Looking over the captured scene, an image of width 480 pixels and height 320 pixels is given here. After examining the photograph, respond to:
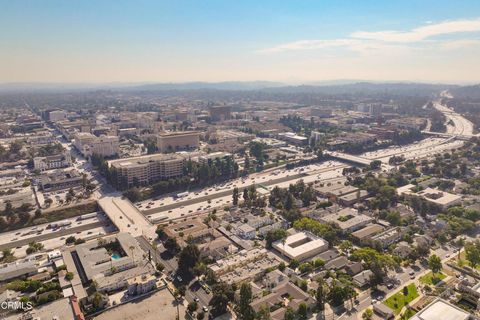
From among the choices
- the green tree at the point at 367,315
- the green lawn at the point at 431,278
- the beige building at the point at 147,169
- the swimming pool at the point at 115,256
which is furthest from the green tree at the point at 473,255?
the beige building at the point at 147,169

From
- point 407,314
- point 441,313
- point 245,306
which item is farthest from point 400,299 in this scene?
point 245,306

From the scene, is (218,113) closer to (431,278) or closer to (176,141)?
(176,141)

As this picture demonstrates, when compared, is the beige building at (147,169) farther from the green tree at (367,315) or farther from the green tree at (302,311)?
the green tree at (367,315)

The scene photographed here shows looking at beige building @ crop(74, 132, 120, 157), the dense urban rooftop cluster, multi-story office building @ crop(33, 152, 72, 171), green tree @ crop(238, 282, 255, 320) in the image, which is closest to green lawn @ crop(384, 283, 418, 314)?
the dense urban rooftop cluster

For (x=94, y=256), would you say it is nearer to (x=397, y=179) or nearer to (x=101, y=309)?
(x=101, y=309)

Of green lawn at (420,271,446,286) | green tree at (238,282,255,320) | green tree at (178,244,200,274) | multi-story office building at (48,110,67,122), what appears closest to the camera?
green tree at (238,282,255,320)

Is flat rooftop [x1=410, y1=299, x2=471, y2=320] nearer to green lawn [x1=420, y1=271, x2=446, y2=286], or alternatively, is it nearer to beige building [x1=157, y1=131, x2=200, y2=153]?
green lawn [x1=420, y1=271, x2=446, y2=286]

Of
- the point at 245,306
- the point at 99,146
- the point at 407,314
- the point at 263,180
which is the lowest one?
the point at 263,180
